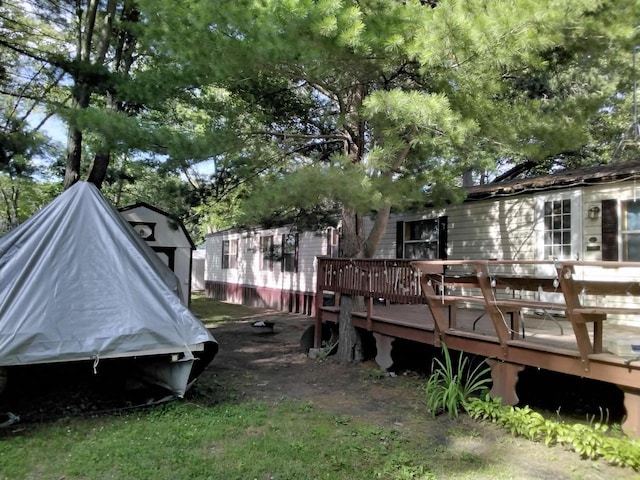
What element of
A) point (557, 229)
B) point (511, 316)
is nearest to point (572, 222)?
point (557, 229)

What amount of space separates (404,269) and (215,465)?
3.77 m

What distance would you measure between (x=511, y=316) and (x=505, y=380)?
71 centimetres

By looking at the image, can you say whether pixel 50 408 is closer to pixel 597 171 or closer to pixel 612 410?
pixel 612 410

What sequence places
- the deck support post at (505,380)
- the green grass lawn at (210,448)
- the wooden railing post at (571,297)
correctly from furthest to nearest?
the deck support post at (505,380) → the wooden railing post at (571,297) → the green grass lawn at (210,448)

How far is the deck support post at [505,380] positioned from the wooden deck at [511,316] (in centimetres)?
1

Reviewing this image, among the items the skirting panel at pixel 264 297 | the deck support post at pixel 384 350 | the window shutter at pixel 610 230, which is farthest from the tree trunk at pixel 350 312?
the skirting panel at pixel 264 297

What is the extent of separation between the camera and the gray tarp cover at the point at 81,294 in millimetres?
4566

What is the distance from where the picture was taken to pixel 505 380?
509cm

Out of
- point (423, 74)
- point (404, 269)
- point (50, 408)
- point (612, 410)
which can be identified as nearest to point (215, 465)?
point (50, 408)

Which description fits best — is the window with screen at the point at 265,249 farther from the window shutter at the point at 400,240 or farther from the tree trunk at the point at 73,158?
the tree trunk at the point at 73,158

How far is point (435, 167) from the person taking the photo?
7496 mm

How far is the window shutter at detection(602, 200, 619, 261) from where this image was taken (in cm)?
713

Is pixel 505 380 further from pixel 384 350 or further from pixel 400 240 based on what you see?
pixel 400 240

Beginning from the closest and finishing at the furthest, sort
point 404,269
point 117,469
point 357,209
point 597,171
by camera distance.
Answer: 1. point 117,469
2. point 357,209
3. point 404,269
4. point 597,171
